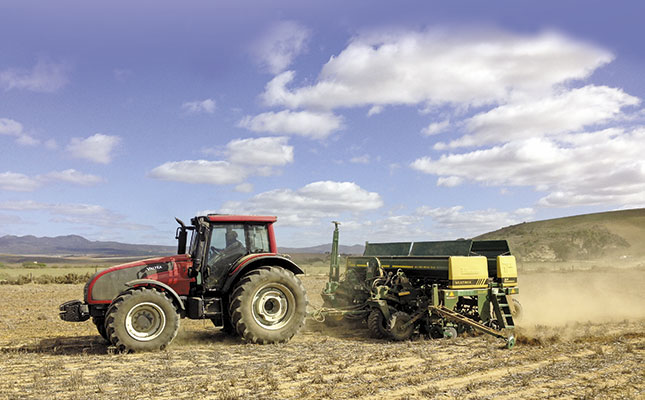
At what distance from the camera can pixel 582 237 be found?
72625 millimetres

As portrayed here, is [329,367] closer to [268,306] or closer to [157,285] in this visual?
[268,306]

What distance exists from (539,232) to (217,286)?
82.6 m

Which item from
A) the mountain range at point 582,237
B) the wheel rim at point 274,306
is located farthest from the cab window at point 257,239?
the mountain range at point 582,237

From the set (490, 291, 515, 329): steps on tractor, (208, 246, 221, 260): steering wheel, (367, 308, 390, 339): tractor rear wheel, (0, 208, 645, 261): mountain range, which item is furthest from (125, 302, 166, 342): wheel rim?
(0, 208, 645, 261): mountain range

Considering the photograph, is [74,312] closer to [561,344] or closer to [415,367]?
[415,367]

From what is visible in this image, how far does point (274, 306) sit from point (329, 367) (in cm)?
250

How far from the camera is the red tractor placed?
8.99 metres

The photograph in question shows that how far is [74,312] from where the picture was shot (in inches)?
356

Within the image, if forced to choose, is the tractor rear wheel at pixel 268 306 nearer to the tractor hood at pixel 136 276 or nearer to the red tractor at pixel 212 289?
the red tractor at pixel 212 289

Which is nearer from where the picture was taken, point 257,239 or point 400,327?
point 257,239

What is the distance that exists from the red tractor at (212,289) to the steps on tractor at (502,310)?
166 inches

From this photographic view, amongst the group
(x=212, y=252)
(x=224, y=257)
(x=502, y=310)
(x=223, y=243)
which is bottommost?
(x=502, y=310)

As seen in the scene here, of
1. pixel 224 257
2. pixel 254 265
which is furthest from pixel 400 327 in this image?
pixel 224 257

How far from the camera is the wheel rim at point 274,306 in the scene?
32.0 feet
